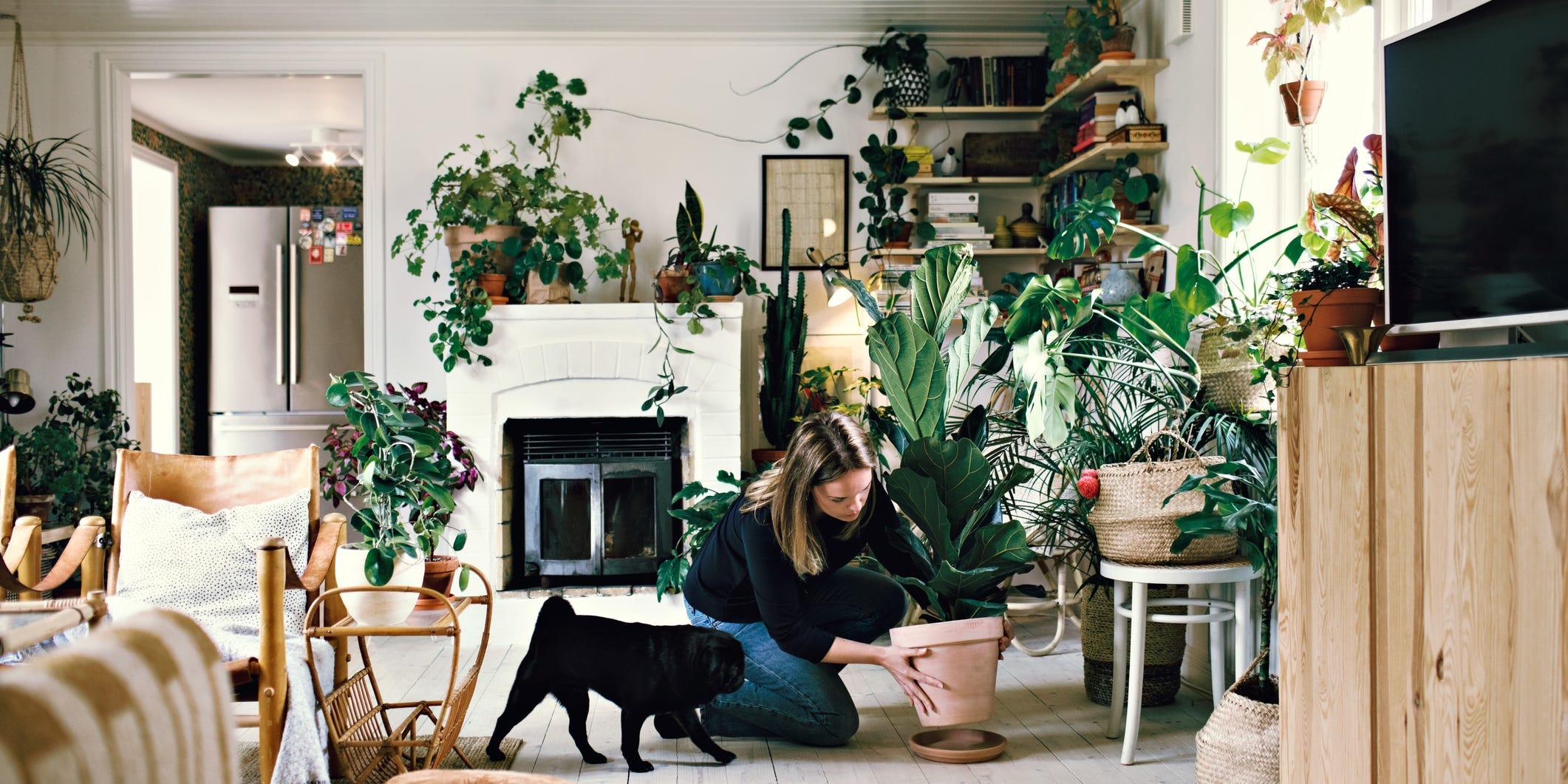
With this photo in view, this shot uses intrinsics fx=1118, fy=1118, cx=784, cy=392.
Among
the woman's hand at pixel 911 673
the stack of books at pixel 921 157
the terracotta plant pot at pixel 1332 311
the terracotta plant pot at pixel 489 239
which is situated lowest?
the woman's hand at pixel 911 673

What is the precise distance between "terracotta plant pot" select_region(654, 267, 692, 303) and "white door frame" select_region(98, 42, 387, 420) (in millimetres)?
1206

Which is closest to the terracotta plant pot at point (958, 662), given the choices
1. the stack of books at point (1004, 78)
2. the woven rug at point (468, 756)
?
the woven rug at point (468, 756)

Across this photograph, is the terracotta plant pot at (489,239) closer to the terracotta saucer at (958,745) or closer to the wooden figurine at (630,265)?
the wooden figurine at (630,265)

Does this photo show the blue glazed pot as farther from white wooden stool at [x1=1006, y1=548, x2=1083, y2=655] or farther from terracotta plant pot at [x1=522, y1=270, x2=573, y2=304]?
white wooden stool at [x1=1006, y1=548, x2=1083, y2=655]

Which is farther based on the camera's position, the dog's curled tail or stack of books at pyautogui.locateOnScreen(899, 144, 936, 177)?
stack of books at pyautogui.locateOnScreen(899, 144, 936, 177)

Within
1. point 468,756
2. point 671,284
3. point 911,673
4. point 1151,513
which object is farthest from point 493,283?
point 1151,513

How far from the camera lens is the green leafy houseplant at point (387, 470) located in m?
2.85

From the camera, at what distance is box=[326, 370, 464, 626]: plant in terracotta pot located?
2.71 m

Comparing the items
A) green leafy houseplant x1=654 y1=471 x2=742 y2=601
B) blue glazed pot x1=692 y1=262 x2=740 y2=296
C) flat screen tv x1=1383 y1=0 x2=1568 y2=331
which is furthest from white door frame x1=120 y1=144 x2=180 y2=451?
flat screen tv x1=1383 y1=0 x2=1568 y2=331

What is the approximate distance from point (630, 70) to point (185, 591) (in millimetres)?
2781

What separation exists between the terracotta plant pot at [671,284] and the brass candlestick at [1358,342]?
2826mm

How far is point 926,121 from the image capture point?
4746 millimetres

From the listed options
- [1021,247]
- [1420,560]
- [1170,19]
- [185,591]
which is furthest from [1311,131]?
[185,591]

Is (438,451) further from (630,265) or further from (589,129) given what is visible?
(589,129)
